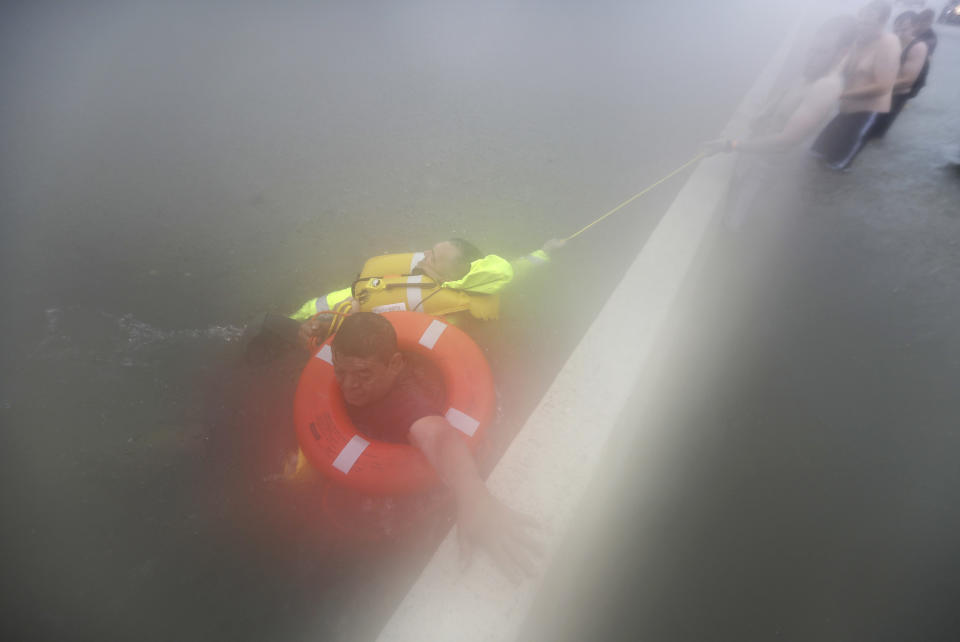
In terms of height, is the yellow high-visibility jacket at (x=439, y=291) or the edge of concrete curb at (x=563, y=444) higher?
the yellow high-visibility jacket at (x=439, y=291)

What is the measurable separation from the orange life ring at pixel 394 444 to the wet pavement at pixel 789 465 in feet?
2.36

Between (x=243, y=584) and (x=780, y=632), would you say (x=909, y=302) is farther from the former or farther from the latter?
(x=243, y=584)

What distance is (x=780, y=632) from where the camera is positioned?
191cm

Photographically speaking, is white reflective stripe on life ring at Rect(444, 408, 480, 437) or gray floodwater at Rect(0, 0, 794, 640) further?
gray floodwater at Rect(0, 0, 794, 640)

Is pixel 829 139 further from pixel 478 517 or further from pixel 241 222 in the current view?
pixel 241 222

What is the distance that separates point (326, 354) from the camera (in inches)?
87.0

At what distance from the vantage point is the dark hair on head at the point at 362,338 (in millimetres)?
1709

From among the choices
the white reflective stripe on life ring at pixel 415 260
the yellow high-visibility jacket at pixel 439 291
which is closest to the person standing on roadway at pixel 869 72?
the yellow high-visibility jacket at pixel 439 291

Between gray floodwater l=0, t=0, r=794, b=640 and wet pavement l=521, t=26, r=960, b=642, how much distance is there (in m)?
0.76

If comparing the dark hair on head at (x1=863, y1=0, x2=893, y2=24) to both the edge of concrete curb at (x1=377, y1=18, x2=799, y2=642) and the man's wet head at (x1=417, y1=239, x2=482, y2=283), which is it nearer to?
the edge of concrete curb at (x1=377, y1=18, x2=799, y2=642)

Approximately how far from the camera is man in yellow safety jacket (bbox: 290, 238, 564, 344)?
98.6 inches

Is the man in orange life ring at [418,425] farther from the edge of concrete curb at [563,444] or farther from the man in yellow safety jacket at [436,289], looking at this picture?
the man in yellow safety jacket at [436,289]

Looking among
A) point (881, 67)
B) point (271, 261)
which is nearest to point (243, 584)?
point (271, 261)

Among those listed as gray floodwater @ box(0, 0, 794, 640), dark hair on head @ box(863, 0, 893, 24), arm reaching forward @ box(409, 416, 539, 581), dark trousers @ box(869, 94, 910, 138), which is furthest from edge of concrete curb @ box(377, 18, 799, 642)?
dark trousers @ box(869, 94, 910, 138)
